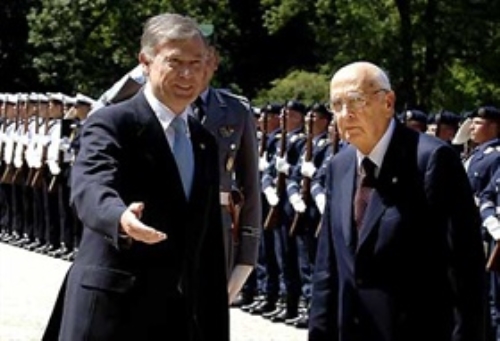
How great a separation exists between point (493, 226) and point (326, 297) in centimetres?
481

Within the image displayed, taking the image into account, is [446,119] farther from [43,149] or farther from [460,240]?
[43,149]

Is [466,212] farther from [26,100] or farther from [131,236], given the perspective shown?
[26,100]

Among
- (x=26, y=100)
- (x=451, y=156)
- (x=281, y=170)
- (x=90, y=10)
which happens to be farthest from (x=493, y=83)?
(x=451, y=156)

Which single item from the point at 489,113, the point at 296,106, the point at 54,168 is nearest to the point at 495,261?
the point at 489,113

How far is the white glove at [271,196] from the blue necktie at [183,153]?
777cm

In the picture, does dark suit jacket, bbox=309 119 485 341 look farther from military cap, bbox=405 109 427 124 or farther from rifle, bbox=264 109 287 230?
rifle, bbox=264 109 287 230

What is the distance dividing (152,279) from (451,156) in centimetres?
119

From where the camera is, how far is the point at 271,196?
500 inches

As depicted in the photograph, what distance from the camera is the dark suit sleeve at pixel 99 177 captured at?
4336 millimetres

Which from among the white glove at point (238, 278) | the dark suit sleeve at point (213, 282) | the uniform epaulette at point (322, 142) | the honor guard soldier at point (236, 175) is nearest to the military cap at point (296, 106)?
the uniform epaulette at point (322, 142)

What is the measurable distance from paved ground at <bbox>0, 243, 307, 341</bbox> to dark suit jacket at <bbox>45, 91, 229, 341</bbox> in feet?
21.1

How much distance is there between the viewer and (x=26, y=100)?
19.2 m

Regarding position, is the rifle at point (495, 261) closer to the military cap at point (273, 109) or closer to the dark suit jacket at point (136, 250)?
the military cap at point (273, 109)

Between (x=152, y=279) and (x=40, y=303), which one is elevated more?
(x=152, y=279)
